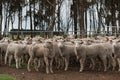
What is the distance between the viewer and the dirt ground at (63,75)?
598 inches

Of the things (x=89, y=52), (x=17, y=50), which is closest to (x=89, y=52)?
(x=89, y=52)

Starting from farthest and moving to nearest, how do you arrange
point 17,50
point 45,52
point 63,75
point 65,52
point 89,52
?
1. point 17,50
2. point 65,52
3. point 89,52
4. point 45,52
5. point 63,75

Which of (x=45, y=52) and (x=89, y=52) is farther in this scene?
(x=89, y=52)

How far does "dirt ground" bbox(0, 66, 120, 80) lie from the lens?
15195 millimetres

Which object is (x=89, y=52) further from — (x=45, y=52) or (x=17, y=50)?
(x=17, y=50)

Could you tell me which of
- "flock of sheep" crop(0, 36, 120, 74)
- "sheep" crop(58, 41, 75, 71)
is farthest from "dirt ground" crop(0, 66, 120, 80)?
"sheep" crop(58, 41, 75, 71)

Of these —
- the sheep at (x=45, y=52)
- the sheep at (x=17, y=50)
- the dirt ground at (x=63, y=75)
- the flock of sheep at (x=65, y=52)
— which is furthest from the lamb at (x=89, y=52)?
the sheep at (x=17, y=50)

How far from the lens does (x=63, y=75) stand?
15852mm

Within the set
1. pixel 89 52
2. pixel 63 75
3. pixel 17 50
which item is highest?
pixel 17 50

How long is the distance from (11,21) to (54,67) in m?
30.4

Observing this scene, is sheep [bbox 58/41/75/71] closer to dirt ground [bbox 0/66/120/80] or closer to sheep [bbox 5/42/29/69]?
dirt ground [bbox 0/66/120/80]

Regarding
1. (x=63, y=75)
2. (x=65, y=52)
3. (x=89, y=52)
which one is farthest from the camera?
(x=65, y=52)

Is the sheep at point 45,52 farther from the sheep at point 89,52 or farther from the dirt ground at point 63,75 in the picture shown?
the sheep at point 89,52

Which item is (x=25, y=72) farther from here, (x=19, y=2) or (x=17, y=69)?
(x=19, y=2)
